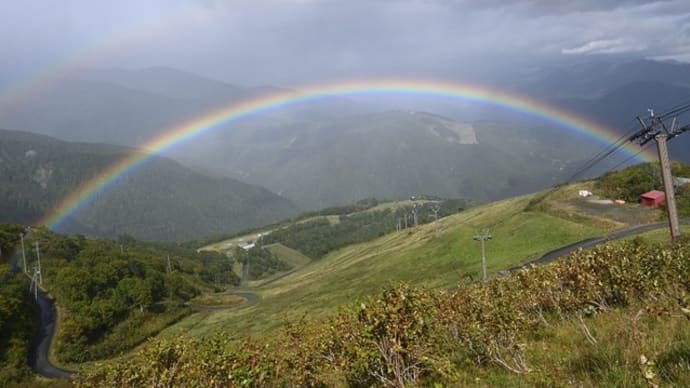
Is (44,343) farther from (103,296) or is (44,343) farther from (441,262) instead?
(441,262)

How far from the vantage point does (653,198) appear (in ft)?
238

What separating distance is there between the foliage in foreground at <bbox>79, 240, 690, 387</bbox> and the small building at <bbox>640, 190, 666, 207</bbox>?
6884 centimetres

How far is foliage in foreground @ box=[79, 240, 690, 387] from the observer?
8992mm

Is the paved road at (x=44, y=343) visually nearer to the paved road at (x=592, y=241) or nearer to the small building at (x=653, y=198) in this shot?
the paved road at (x=592, y=241)

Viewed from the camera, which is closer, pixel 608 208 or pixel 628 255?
pixel 628 255

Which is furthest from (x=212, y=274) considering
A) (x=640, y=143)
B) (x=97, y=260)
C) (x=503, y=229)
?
(x=640, y=143)

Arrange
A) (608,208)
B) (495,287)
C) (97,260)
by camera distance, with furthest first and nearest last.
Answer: (97,260) < (608,208) < (495,287)

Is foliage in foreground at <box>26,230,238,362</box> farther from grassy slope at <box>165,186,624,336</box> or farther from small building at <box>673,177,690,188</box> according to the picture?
small building at <box>673,177,690,188</box>

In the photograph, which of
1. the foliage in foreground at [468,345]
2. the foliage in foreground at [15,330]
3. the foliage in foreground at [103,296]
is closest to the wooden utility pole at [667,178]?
the foliage in foreground at [468,345]

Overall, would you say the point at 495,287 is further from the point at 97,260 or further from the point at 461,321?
the point at 97,260

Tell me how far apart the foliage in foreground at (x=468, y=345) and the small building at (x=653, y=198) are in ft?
226

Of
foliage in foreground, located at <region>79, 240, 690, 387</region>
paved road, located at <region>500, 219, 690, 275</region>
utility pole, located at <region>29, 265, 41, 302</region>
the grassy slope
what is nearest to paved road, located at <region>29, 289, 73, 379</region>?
utility pole, located at <region>29, 265, 41, 302</region>

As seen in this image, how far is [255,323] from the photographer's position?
87.0m

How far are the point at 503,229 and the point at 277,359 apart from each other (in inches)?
2981
